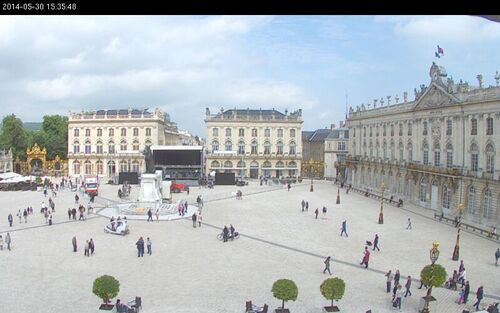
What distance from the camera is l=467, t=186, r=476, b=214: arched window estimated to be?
1586 inches

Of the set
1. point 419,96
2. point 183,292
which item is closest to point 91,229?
point 183,292

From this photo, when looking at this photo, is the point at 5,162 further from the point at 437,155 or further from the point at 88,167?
the point at 437,155

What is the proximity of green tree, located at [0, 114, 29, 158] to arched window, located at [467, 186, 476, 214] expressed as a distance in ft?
246

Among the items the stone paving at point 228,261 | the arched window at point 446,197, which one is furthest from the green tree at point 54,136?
the arched window at point 446,197

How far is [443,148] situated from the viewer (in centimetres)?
4619

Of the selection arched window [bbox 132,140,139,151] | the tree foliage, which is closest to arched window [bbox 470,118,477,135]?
the tree foliage

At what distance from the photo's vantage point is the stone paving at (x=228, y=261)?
19.2 meters

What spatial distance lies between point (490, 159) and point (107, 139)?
197 feet

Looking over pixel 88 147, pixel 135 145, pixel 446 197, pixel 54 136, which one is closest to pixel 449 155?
pixel 446 197

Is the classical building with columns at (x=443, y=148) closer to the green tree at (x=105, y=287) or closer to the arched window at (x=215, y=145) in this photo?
the arched window at (x=215, y=145)

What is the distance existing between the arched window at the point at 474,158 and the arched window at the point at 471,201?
1.62 meters

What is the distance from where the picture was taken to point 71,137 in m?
83.0

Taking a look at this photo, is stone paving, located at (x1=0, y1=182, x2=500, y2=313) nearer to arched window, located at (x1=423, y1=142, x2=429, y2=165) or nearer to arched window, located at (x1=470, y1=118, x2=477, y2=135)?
arched window, located at (x1=470, y1=118, x2=477, y2=135)
